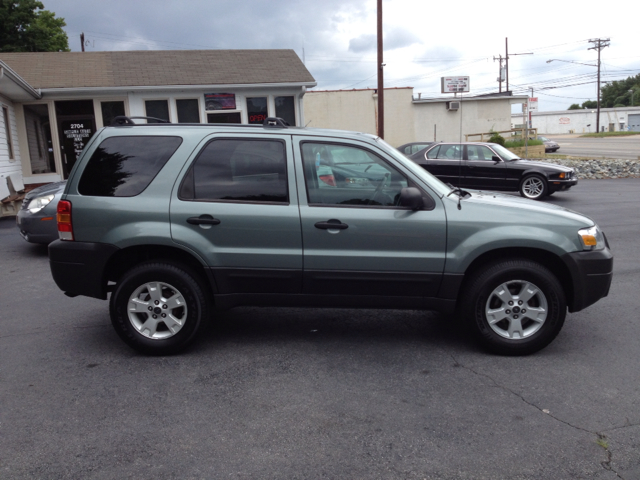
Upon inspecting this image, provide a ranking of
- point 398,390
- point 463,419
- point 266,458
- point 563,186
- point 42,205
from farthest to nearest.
Answer: point 563,186 < point 42,205 < point 398,390 < point 463,419 < point 266,458

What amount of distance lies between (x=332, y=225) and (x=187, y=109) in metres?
16.8

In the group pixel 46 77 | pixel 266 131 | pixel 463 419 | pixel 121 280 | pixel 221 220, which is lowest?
pixel 463 419

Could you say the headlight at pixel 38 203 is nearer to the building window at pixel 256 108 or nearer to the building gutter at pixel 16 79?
the building gutter at pixel 16 79

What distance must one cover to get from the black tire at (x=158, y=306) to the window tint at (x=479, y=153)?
12694 mm

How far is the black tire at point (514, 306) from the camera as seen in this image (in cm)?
443

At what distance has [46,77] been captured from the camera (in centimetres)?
1859

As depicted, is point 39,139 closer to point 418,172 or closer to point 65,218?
point 65,218

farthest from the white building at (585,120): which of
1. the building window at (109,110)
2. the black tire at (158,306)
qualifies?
the black tire at (158,306)

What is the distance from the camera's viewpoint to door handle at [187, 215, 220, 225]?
4.48 meters

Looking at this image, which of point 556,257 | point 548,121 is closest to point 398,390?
point 556,257

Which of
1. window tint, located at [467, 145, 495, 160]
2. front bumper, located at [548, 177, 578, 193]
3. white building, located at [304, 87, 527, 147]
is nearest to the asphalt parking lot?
front bumper, located at [548, 177, 578, 193]

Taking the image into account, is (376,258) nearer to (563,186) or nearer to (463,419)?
(463,419)

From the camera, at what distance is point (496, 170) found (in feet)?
51.2

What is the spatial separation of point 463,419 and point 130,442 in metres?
2.03
